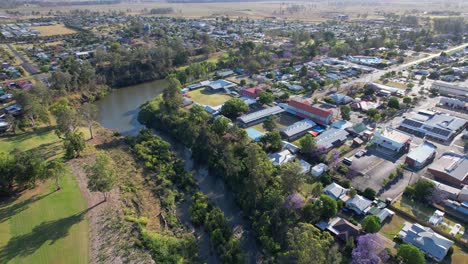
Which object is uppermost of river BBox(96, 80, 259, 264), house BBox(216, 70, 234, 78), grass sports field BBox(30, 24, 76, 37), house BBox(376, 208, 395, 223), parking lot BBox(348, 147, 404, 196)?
grass sports field BBox(30, 24, 76, 37)

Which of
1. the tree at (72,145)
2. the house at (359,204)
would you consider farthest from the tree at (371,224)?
the tree at (72,145)

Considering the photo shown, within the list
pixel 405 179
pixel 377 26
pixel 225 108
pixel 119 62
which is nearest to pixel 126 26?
pixel 119 62

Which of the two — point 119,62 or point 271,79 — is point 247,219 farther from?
point 119,62

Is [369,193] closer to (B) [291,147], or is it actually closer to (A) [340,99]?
(B) [291,147]

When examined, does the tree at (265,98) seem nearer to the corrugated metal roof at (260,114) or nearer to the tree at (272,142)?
the corrugated metal roof at (260,114)

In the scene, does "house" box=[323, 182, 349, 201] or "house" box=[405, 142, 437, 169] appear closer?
"house" box=[323, 182, 349, 201]

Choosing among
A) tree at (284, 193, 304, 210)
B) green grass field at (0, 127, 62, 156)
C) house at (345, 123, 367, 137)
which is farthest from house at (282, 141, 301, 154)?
green grass field at (0, 127, 62, 156)

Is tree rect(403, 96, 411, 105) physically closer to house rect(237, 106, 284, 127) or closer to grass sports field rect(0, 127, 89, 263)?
house rect(237, 106, 284, 127)
